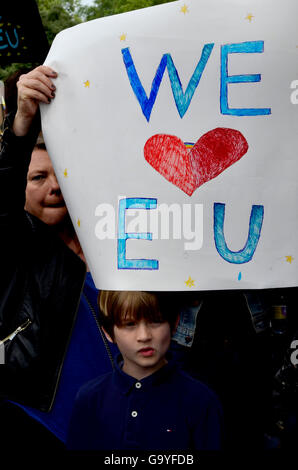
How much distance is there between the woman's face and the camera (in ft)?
5.79

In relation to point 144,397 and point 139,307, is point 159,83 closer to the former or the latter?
point 139,307

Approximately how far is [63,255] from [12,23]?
2.46ft

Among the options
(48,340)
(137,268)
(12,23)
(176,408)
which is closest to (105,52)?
(12,23)

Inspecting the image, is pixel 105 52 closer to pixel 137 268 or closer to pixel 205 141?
pixel 205 141

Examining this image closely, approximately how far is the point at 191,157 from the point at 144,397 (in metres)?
0.66

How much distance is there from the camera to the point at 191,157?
1488mm

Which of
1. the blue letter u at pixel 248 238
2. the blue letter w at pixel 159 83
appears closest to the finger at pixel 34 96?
the blue letter w at pixel 159 83

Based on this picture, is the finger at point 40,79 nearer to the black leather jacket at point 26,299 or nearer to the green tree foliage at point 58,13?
the black leather jacket at point 26,299

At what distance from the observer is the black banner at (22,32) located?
5.71 ft

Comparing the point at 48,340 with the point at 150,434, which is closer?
the point at 150,434

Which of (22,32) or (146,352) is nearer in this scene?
(146,352)

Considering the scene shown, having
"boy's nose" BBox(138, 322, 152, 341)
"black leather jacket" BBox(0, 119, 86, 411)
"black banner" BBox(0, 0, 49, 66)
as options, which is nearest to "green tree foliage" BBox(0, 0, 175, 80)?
"black banner" BBox(0, 0, 49, 66)

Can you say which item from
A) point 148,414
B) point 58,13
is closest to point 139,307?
point 148,414

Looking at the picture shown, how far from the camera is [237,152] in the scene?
1477mm
